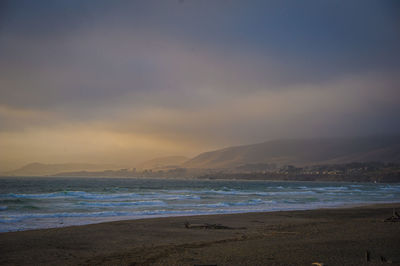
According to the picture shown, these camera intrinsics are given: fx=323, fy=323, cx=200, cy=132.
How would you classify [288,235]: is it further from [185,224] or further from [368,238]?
[185,224]

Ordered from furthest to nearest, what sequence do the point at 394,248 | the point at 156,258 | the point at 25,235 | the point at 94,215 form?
the point at 94,215
the point at 25,235
the point at 394,248
the point at 156,258

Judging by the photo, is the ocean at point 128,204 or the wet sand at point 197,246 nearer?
the wet sand at point 197,246

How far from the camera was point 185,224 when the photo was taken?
16234mm

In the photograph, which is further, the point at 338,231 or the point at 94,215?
the point at 94,215

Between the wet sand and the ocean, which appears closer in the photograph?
the wet sand

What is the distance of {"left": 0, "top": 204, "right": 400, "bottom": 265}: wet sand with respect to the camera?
853 centimetres

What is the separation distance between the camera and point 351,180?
6668 inches

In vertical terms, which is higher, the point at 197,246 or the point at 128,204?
the point at 197,246

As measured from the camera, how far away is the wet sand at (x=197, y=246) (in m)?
8.53

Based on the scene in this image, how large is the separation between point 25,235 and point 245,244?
8425mm

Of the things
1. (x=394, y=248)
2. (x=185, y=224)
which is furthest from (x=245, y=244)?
(x=185, y=224)

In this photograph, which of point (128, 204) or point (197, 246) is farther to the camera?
point (128, 204)

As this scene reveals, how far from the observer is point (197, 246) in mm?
10656

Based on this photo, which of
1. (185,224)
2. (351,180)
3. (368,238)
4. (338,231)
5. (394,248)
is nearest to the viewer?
(394,248)
